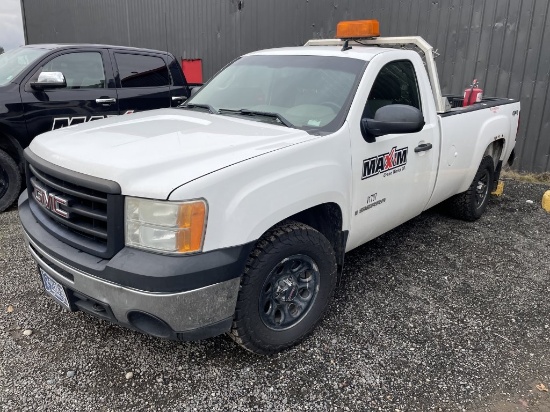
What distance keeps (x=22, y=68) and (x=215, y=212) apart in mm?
4404

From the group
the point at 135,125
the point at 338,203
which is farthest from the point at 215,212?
the point at 135,125

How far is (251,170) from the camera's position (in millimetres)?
2400

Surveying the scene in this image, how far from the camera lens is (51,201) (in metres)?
2.65

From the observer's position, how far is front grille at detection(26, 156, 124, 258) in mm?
2279

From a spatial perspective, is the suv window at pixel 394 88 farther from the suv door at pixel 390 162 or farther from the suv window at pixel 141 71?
the suv window at pixel 141 71

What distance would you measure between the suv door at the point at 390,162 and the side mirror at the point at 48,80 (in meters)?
3.57

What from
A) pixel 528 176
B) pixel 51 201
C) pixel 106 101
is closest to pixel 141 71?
pixel 106 101

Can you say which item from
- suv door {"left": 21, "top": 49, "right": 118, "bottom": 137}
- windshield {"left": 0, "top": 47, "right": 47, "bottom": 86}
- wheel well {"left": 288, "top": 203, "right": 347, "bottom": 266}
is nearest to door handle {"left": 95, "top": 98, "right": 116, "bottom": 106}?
suv door {"left": 21, "top": 49, "right": 118, "bottom": 137}

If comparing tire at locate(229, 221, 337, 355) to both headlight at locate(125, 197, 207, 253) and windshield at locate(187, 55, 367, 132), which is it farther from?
windshield at locate(187, 55, 367, 132)

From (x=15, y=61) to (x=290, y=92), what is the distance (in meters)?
4.04

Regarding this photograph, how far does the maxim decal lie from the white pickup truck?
0.6 inches

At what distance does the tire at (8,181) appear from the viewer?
5211mm

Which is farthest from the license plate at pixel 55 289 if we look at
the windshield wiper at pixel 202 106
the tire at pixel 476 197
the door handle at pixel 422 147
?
the tire at pixel 476 197

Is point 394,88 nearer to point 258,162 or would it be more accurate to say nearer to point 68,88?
point 258,162
